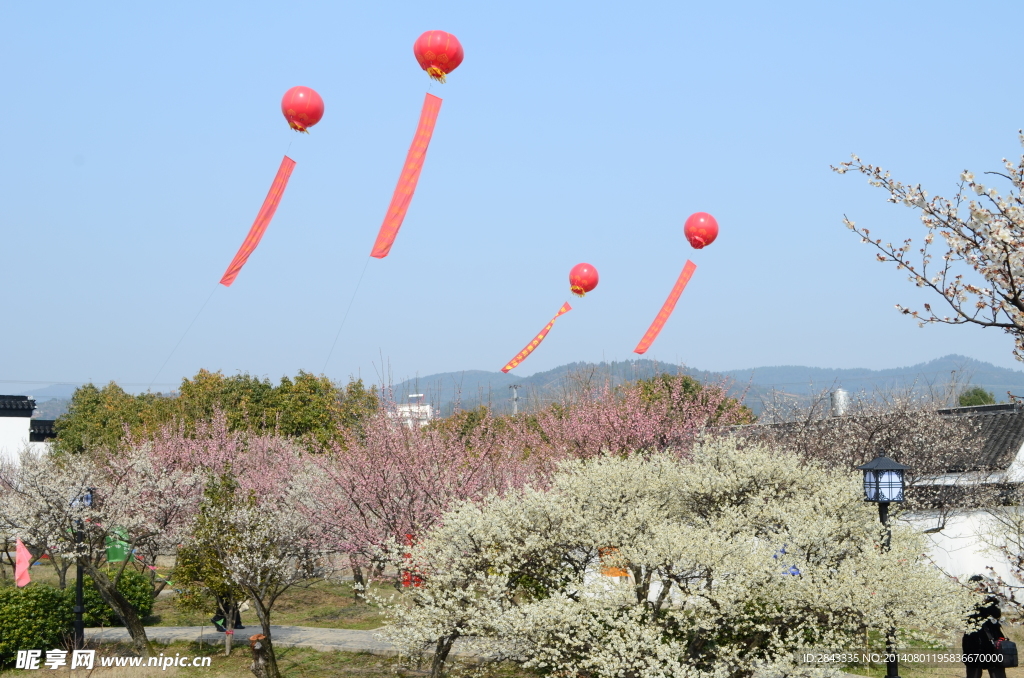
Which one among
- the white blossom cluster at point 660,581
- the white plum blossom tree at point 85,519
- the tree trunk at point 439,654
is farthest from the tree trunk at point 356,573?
the white blossom cluster at point 660,581

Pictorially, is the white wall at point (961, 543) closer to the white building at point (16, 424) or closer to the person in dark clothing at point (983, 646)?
the person in dark clothing at point (983, 646)

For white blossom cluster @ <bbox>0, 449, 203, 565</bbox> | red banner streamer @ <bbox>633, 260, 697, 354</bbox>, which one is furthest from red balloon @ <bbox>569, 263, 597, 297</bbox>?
white blossom cluster @ <bbox>0, 449, 203, 565</bbox>

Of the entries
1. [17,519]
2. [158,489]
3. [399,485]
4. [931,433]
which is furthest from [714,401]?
[17,519]

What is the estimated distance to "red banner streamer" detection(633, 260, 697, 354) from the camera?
28281 millimetres

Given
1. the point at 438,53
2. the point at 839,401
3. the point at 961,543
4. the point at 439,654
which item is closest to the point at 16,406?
the point at 438,53

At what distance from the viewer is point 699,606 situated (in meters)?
10.8

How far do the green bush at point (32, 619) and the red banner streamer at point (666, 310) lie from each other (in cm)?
1786

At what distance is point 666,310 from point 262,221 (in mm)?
14714

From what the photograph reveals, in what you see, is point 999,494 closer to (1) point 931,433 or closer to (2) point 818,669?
(1) point 931,433

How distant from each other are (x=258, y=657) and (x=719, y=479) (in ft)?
27.5

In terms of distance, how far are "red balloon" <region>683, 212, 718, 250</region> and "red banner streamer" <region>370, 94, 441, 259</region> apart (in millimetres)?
8352

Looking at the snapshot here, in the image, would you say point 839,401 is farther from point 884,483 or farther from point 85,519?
point 85,519

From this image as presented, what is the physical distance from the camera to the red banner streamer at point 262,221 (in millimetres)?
19312

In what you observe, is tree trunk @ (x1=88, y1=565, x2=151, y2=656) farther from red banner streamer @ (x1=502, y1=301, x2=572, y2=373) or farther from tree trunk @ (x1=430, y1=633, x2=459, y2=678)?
red banner streamer @ (x1=502, y1=301, x2=572, y2=373)
